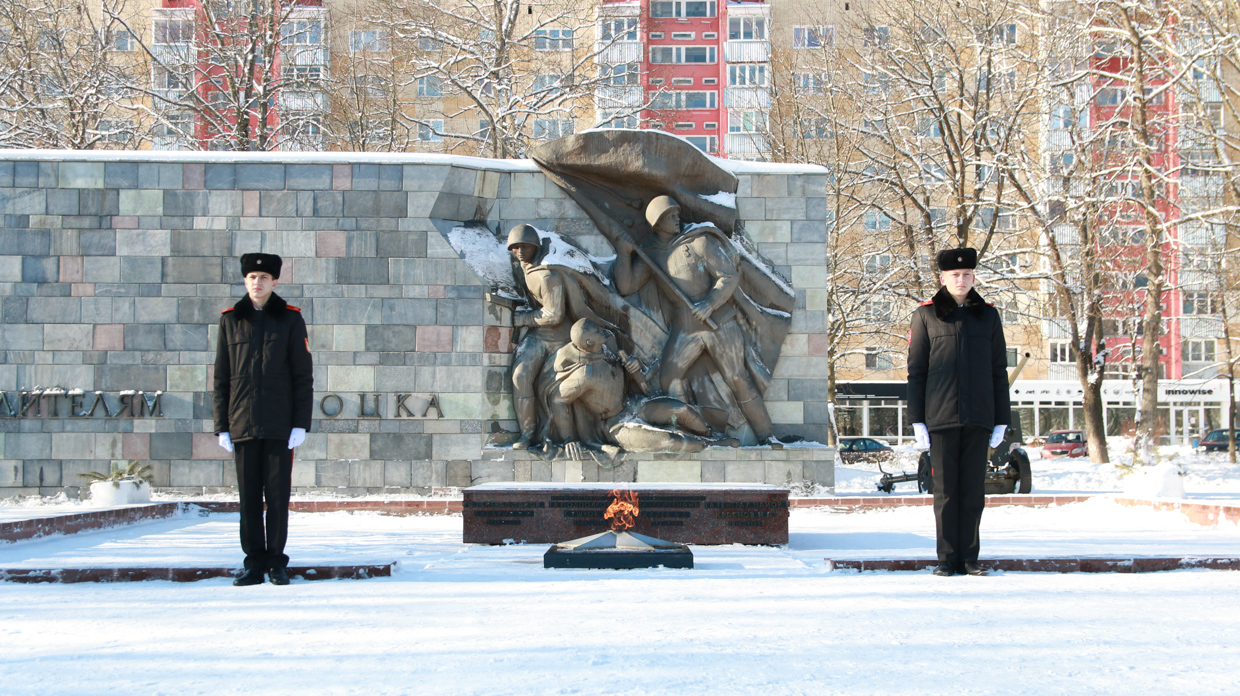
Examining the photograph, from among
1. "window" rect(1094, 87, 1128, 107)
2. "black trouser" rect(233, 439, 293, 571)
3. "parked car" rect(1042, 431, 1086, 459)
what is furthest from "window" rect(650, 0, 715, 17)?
"black trouser" rect(233, 439, 293, 571)

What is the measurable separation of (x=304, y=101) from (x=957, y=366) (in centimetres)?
2479

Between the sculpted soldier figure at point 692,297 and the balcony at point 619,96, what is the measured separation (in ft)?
44.2

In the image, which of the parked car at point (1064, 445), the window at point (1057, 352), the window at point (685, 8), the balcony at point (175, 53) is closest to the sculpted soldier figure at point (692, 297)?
the balcony at point (175, 53)

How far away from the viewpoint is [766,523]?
730cm

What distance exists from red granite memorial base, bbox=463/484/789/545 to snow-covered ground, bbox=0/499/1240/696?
1.09 meters

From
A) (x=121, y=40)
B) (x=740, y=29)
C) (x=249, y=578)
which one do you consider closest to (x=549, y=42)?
(x=121, y=40)

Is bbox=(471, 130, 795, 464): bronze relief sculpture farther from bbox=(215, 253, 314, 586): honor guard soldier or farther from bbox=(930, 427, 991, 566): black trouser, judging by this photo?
bbox=(930, 427, 991, 566): black trouser

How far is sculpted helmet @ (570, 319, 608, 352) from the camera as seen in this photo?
10.4 metres

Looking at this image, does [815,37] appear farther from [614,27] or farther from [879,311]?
[614,27]

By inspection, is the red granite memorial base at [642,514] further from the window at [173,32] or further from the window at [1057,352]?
the window at [1057,352]

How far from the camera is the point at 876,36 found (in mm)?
22141

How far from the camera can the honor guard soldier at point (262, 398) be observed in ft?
17.5

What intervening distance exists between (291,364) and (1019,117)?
20.1 metres

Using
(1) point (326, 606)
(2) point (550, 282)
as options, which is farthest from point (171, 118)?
(1) point (326, 606)
